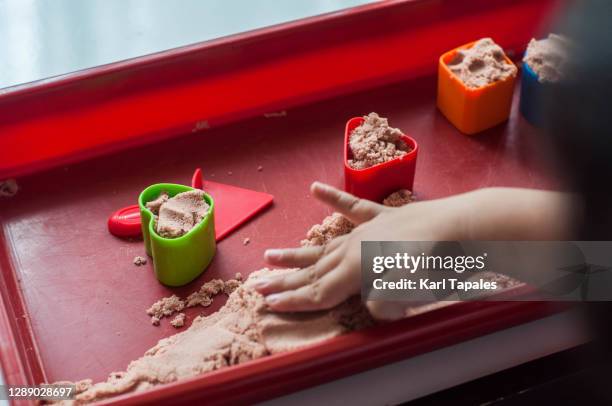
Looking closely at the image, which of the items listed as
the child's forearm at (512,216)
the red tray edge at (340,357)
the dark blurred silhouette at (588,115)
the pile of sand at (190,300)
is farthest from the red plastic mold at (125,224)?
the dark blurred silhouette at (588,115)

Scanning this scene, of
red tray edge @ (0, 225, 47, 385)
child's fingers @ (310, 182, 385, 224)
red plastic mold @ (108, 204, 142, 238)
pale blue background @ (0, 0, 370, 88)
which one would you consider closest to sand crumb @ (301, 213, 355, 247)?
child's fingers @ (310, 182, 385, 224)

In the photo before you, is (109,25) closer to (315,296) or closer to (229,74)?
(229,74)

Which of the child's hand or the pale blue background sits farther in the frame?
the pale blue background

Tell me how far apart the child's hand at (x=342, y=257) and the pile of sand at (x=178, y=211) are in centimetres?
14

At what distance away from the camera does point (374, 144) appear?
1.04 metres

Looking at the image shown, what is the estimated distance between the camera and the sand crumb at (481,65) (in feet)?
3.76

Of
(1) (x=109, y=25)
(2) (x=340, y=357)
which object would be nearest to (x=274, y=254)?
(2) (x=340, y=357)

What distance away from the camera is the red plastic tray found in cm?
97

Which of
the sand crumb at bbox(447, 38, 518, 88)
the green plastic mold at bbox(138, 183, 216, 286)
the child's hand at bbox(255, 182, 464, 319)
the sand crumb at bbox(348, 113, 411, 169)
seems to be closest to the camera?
the child's hand at bbox(255, 182, 464, 319)

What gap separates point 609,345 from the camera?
838 millimetres

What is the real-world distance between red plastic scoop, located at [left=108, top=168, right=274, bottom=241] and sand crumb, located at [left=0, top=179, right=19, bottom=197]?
0.53ft

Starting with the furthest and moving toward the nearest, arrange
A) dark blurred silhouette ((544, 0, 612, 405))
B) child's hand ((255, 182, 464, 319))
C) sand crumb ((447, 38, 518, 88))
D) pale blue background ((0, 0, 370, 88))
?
1. pale blue background ((0, 0, 370, 88))
2. sand crumb ((447, 38, 518, 88))
3. child's hand ((255, 182, 464, 319))
4. dark blurred silhouette ((544, 0, 612, 405))

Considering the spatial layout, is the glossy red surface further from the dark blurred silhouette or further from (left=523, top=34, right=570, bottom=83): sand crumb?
the dark blurred silhouette

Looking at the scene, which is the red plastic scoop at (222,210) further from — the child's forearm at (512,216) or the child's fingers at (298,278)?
the child's forearm at (512,216)
